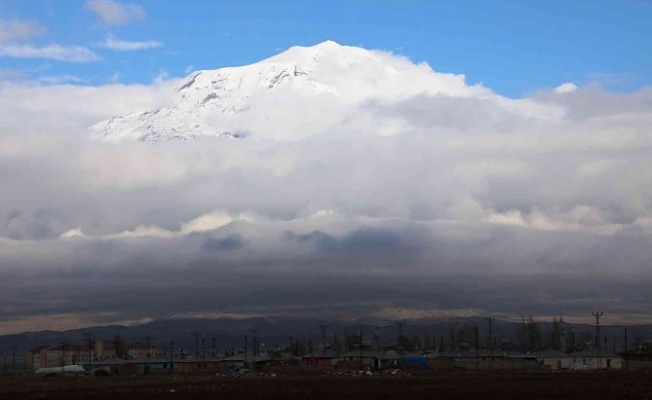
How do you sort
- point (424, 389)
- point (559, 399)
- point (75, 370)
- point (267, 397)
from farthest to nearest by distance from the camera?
point (75, 370)
point (424, 389)
point (267, 397)
point (559, 399)

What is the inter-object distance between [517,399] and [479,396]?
4200 mm

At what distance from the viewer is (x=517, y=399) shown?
7069cm

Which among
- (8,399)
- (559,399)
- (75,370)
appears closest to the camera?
(559,399)

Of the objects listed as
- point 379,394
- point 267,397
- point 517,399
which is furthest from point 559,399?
point 267,397

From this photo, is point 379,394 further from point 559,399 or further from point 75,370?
point 75,370

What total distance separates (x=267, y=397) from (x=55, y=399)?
16.6 meters

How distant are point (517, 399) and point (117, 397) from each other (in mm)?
30570

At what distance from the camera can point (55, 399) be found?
7850 centimetres

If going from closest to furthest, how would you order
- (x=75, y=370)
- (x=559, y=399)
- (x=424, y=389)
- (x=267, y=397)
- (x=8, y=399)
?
(x=559, y=399) → (x=267, y=397) → (x=8, y=399) → (x=424, y=389) → (x=75, y=370)

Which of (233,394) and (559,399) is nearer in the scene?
(559,399)

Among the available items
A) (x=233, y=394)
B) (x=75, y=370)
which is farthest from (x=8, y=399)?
(x=75, y=370)

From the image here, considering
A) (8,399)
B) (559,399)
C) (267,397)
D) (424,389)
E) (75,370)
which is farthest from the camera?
(75,370)

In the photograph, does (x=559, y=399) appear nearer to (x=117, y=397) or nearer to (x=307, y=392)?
(x=307, y=392)

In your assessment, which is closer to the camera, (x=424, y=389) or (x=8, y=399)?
(x=8, y=399)
